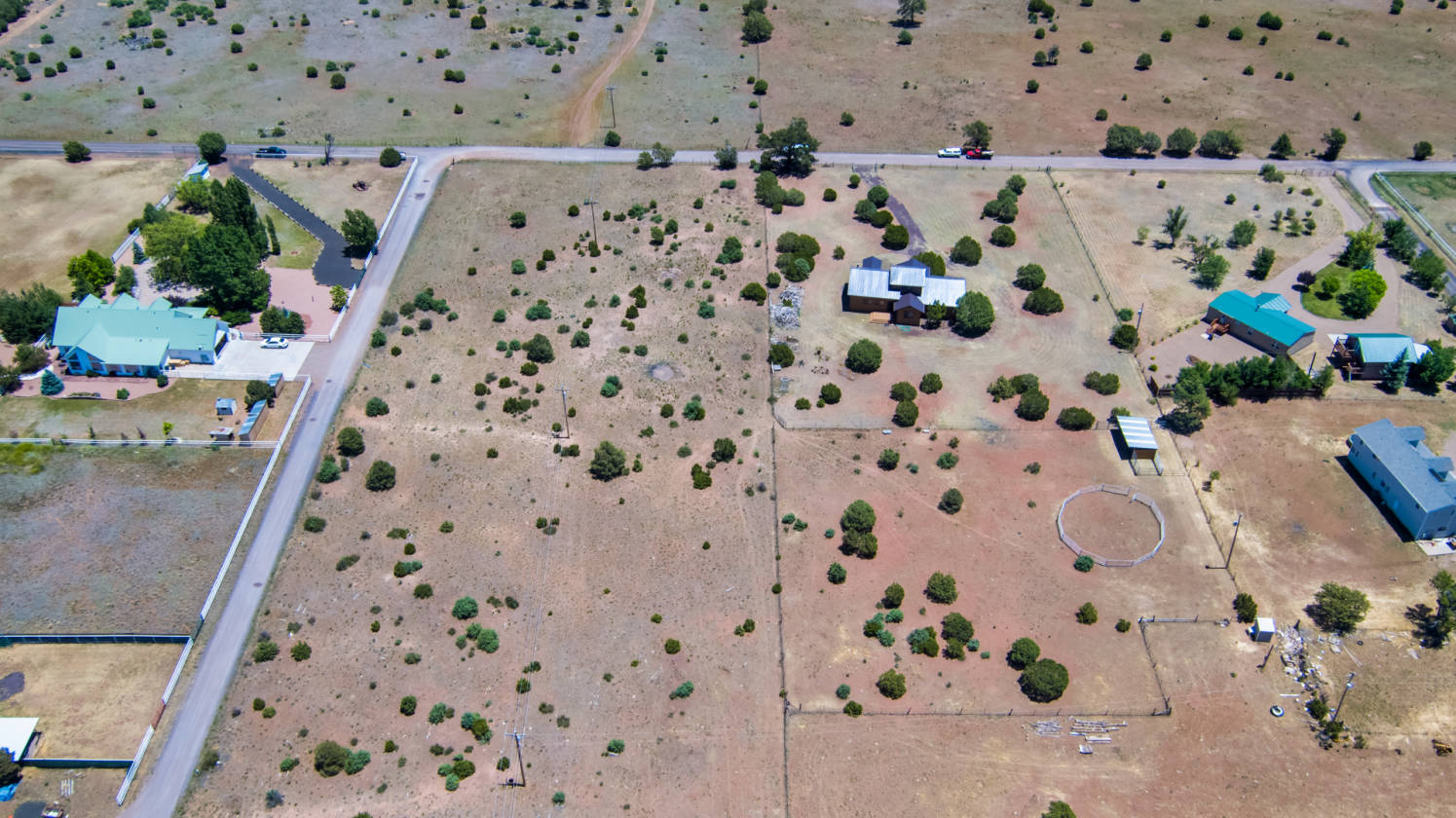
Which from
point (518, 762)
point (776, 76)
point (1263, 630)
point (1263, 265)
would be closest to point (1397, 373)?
point (1263, 265)

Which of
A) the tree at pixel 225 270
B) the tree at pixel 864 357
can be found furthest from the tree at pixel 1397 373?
the tree at pixel 225 270

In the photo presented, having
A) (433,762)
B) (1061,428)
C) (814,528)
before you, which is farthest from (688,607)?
(1061,428)

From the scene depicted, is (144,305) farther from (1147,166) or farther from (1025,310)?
(1147,166)

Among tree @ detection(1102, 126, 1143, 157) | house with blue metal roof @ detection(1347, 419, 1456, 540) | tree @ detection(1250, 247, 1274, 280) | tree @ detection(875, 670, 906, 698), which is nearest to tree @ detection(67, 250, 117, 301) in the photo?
tree @ detection(875, 670, 906, 698)

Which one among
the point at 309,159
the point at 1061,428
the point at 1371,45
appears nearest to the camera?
the point at 1061,428

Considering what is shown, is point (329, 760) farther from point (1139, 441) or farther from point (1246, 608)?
point (1139, 441)

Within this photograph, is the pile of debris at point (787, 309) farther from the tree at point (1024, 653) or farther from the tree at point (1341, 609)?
the tree at point (1341, 609)
